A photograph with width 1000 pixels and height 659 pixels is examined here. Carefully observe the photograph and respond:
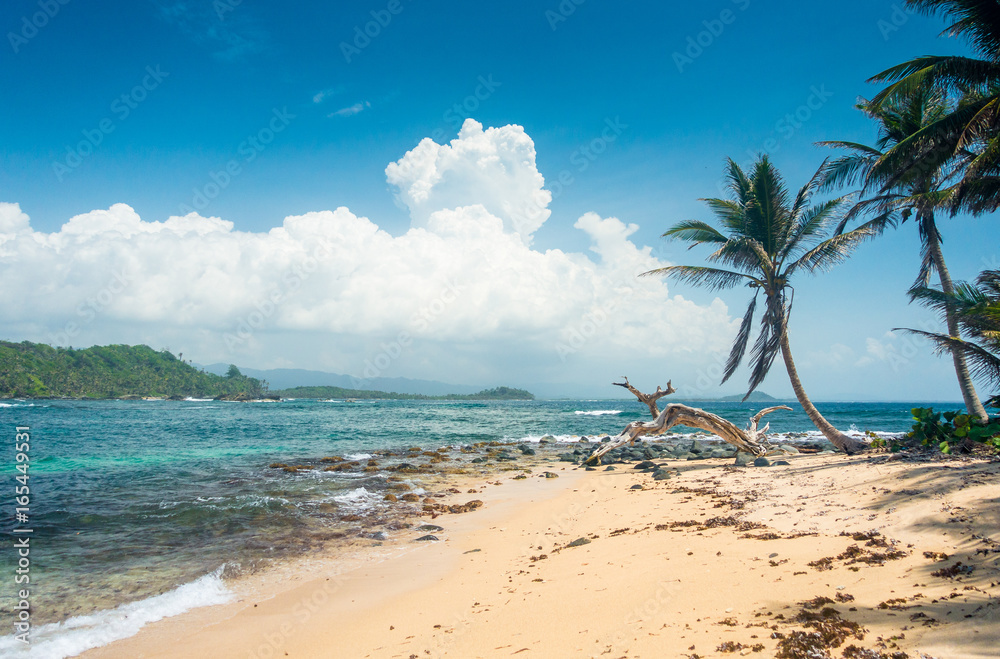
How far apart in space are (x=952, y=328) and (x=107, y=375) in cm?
15828

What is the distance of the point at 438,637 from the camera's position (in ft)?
16.2

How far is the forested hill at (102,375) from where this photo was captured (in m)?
99.1

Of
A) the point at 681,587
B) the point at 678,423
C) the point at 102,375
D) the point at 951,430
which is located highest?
the point at 951,430

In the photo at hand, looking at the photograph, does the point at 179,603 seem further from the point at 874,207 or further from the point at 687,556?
the point at 874,207

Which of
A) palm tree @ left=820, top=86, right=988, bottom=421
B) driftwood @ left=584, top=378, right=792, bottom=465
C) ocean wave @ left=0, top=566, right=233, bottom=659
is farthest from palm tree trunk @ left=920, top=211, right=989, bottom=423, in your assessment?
ocean wave @ left=0, top=566, right=233, bottom=659

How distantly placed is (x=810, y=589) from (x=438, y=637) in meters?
3.97

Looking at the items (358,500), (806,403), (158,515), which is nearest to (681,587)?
(358,500)

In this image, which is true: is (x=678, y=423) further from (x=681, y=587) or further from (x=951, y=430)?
(x=681, y=587)

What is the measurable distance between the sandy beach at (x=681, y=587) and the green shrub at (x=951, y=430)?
169 cm

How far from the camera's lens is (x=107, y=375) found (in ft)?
389

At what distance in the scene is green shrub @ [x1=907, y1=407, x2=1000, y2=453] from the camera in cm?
963

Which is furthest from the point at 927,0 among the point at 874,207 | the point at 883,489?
the point at 883,489

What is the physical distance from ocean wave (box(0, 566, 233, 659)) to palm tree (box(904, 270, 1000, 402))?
13.4 meters

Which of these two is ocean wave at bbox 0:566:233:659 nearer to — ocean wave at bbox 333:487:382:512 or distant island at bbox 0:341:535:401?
ocean wave at bbox 333:487:382:512
